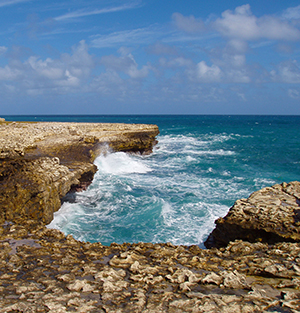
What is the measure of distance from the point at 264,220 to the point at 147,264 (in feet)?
14.4

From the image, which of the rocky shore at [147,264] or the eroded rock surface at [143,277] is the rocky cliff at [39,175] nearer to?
the rocky shore at [147,264]

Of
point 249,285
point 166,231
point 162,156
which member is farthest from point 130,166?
point 249,285

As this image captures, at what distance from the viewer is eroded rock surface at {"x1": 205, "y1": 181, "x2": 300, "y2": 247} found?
8.81 metres

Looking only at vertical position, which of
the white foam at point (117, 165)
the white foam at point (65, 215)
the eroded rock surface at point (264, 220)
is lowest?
the white foam at point (65, 215)

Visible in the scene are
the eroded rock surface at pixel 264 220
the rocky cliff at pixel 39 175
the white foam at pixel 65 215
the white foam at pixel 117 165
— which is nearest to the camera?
the eroded rock surface at pixel 264 220

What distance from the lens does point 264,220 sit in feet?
30.1

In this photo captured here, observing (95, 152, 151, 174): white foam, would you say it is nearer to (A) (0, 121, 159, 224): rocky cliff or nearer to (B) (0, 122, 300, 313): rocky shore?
(A) (0, 121, 159, 224): rocky cliff

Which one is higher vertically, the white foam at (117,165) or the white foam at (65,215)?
the white foam at (117,165)

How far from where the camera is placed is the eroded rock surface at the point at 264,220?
8812mm

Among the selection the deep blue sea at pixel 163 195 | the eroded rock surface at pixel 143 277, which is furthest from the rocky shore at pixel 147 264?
the deep blue sea at pixel 163 195

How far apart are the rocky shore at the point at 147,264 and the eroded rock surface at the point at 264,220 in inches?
1.2

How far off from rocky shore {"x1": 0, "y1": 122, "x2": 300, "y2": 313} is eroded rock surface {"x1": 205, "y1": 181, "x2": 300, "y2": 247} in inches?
1.2

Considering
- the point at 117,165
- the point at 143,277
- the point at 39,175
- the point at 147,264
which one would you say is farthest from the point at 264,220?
the point at 117,165

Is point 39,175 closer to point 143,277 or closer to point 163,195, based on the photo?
point 143,277
